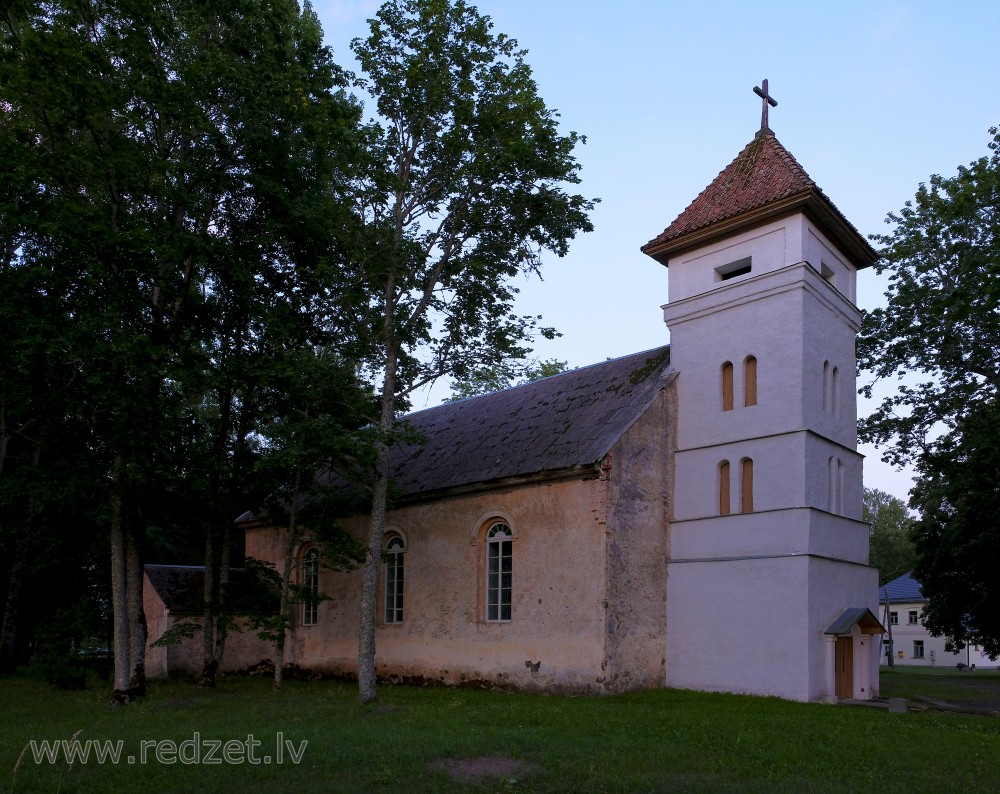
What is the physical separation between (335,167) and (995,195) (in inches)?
726

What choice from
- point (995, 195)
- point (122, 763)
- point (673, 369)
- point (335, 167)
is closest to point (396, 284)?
point (335, 167)

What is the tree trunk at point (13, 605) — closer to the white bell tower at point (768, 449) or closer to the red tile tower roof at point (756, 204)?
the white bell tower at point (768, 449)

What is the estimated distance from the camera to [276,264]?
20.7 metres

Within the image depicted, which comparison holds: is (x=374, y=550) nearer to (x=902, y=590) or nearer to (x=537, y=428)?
(x=537, y=428)

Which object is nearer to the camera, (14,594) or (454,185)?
(454,185)

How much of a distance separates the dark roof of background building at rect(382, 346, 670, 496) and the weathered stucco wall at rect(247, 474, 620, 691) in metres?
0.63

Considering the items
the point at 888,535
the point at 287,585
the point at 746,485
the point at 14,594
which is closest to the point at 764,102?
the point at 746,485

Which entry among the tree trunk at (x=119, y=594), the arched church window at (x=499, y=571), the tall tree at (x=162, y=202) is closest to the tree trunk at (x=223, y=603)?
the tall tree at (x=162, y=202)

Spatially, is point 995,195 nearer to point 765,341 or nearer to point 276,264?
point 765,341

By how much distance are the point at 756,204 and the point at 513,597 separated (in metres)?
10.2

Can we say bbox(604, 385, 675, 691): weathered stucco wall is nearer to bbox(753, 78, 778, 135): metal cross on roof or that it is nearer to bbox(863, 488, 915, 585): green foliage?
bbox(753, 78, 778, 135): metal cross on roof

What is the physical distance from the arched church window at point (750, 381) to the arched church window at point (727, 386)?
1.34 ft

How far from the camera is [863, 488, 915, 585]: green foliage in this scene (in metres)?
70.9

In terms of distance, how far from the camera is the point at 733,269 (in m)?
20.3
